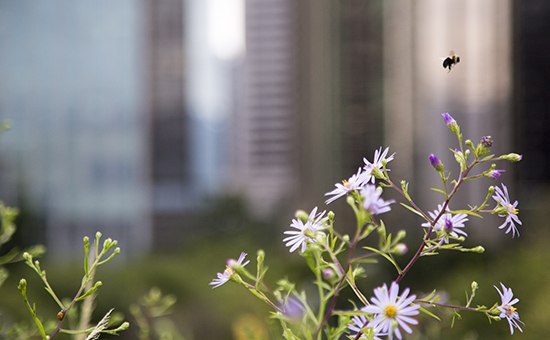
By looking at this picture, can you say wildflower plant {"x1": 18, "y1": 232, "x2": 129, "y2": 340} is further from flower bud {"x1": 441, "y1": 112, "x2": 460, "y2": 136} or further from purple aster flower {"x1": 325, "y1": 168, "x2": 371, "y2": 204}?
flower bud {"x1": 441, "y1": 112, "x2": 460, "y2": 136}

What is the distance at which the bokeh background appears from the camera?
488cm

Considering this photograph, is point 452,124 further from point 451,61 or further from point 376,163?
point 451,61

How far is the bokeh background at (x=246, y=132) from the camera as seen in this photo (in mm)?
4883

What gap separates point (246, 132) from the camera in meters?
13.9

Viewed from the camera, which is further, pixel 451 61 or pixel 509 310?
pixel 451 61

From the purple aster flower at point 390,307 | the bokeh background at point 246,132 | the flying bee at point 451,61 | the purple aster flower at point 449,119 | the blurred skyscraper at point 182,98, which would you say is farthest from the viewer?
the blurred skyscraper at point 182,98

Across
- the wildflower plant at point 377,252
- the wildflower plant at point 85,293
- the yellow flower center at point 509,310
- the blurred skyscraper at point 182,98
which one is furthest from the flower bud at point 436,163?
the blurred skyscraper at point 182,98

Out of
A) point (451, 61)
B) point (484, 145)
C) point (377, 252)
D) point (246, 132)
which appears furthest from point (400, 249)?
point (246, 132)

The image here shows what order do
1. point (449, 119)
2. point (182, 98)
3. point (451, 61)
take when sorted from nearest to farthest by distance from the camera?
point (449, 119) → point (451, 61) → point (182, 98)

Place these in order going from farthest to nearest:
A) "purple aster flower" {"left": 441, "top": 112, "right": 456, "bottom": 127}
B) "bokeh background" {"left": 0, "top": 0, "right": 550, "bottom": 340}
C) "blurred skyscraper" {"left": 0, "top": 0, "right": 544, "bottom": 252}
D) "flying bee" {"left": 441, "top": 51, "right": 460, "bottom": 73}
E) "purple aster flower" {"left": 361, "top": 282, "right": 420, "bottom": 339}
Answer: "blurred skyscraper" {"left": 0, "top": 0, "right": 544, "bottom": 252} → "bokeh background" {"left": 0, "top": 0, "right": 550, "bottom": 340} → "flying bee" {"left": 441, "top": 51, "right": 460, "bottom": 73} → "purple aster flower" {"left": 441, "top": 112, "right": 456, "bottom": 127} → "purple aster flower" {"left": 361, "top": 282, "right": 420, "bottom": 339}

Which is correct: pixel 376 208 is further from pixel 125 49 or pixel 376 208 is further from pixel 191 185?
pixel 125 49

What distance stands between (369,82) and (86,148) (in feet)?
35.8

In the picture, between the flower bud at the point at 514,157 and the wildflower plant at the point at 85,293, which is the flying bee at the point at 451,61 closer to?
the flower bud at the point at 514,157

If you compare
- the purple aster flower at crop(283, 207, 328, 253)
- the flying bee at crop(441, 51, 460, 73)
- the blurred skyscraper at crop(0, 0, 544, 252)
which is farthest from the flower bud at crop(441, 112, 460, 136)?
the blurred skyscraper at crop(0, 0, 544, 252)
